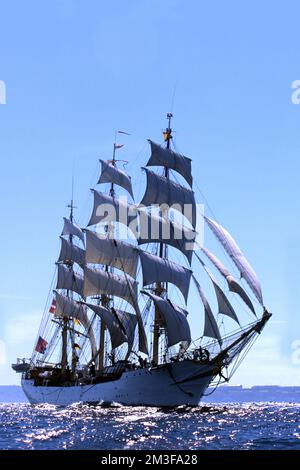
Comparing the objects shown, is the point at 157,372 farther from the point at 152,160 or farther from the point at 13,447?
the point at 13,447

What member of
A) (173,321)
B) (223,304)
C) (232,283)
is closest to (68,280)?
(173,321)

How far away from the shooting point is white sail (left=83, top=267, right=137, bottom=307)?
250 ft

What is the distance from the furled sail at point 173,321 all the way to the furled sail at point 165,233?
267 inches

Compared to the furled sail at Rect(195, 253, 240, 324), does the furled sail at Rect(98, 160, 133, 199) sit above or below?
above

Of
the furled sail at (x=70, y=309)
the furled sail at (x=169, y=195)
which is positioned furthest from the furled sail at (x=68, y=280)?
the furled sail at (x=169, y=195)

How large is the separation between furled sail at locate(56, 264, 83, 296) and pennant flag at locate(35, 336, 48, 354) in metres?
7.67

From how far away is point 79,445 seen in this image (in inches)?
1364

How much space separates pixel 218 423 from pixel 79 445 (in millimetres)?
17039

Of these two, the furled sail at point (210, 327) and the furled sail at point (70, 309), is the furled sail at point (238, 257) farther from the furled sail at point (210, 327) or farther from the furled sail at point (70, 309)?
the furled sail at point (70, 309)

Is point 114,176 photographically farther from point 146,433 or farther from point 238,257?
point 146,433

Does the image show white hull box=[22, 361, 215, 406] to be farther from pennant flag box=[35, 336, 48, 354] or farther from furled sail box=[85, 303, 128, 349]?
pennant flag box=[35, 336, 48, 354]

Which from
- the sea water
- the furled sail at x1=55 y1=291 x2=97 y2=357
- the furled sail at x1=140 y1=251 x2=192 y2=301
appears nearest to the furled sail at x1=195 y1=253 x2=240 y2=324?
the furled sail at x1=140 y1=251 x2=192 y2=301

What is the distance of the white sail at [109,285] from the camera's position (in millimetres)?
76250

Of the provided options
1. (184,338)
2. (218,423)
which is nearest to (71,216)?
(184,338)
